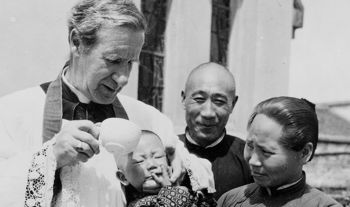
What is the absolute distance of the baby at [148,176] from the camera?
2982 millimetres

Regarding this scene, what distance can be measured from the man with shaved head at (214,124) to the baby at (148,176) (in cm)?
107

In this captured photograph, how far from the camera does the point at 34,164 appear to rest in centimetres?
271

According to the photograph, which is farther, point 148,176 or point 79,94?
point 79,94

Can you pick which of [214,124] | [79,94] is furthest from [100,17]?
[214,124]

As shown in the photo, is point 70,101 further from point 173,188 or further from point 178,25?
point 178,25

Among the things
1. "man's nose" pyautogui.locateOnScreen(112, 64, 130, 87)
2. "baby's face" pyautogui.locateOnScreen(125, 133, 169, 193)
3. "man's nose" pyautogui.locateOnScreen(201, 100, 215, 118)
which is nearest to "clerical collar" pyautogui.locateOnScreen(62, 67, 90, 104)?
"man's nose" pyautogui.locateOnScreen(112, 64, 130, 87)

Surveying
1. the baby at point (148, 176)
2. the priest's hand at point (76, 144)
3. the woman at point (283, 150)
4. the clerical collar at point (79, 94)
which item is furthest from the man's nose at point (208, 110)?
the priest's hand at point (76, 144)

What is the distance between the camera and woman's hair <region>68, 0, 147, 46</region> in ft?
9.77

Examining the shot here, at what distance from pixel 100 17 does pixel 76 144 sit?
0.75m

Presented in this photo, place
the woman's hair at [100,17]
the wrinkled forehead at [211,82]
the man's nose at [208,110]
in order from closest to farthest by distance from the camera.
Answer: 1. the woman's hair at [100,17]
2. the man's nose at [208,110]
3. the wrinkled forehead at [211,82]

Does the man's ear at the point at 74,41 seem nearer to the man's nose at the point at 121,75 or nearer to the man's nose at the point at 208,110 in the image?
the man's nose at the point at 121,75

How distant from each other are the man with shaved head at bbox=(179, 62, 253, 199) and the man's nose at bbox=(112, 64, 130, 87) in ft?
4.02

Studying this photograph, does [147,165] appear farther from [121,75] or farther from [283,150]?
[283,150]

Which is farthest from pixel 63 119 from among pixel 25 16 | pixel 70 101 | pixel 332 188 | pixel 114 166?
pixel 332 188
